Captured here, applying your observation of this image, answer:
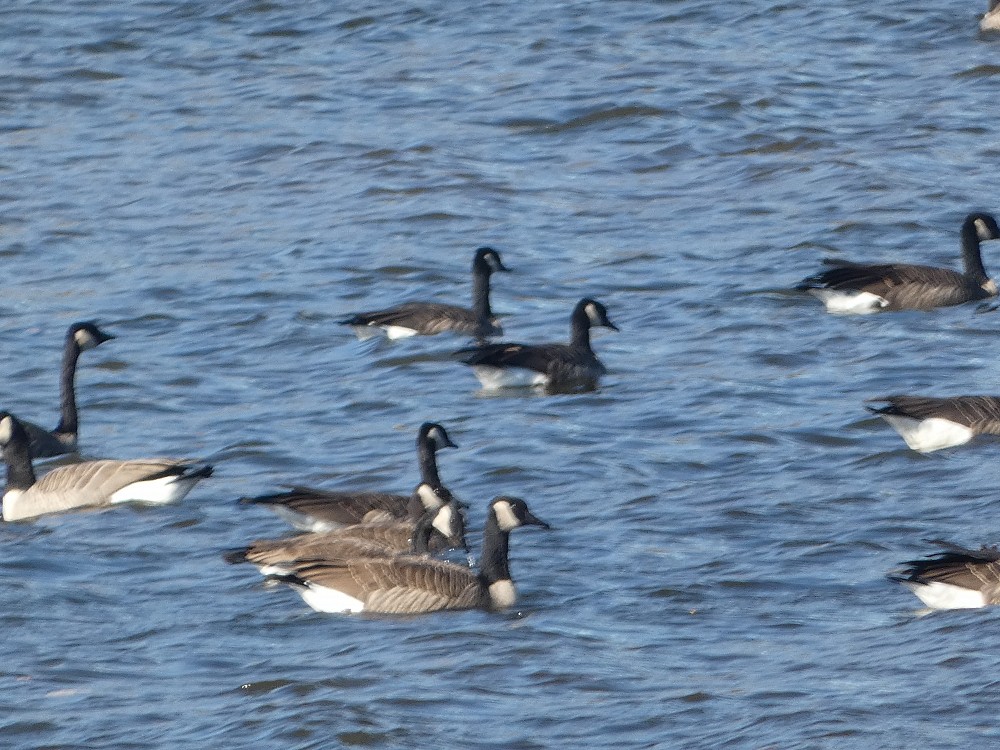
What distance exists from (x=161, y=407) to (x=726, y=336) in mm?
4433

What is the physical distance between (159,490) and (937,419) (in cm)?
483

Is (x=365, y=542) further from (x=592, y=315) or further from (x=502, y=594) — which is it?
(x=592, y=315)

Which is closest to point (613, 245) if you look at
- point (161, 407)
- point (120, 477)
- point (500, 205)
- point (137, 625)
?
point (500, 205)

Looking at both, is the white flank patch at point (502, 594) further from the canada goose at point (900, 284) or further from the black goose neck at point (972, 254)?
the black goose neck at point (972, 254)

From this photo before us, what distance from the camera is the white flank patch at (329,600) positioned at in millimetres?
10125

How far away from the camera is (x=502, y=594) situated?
10.2 meters

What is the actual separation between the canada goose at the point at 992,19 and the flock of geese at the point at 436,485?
7886mm

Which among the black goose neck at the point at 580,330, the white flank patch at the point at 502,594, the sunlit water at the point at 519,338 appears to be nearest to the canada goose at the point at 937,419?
the sunlit water at the point at 519,338

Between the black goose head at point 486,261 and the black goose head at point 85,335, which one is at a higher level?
the black goose head at point 85,335

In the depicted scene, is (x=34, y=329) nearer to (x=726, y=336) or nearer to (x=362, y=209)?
(x=362, y=209)

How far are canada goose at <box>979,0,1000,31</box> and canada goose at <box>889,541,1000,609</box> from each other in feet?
51.2

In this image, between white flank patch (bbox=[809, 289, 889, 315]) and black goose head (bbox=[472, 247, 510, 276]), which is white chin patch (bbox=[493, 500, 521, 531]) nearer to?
black goose head (bbox=[472, 247, 510, 276])

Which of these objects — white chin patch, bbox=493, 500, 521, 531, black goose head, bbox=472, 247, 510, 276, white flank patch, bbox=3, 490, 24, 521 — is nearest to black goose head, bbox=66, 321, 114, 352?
white flank patch, bbox=3, 490, 24, 521

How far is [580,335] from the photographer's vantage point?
49.7 feet
